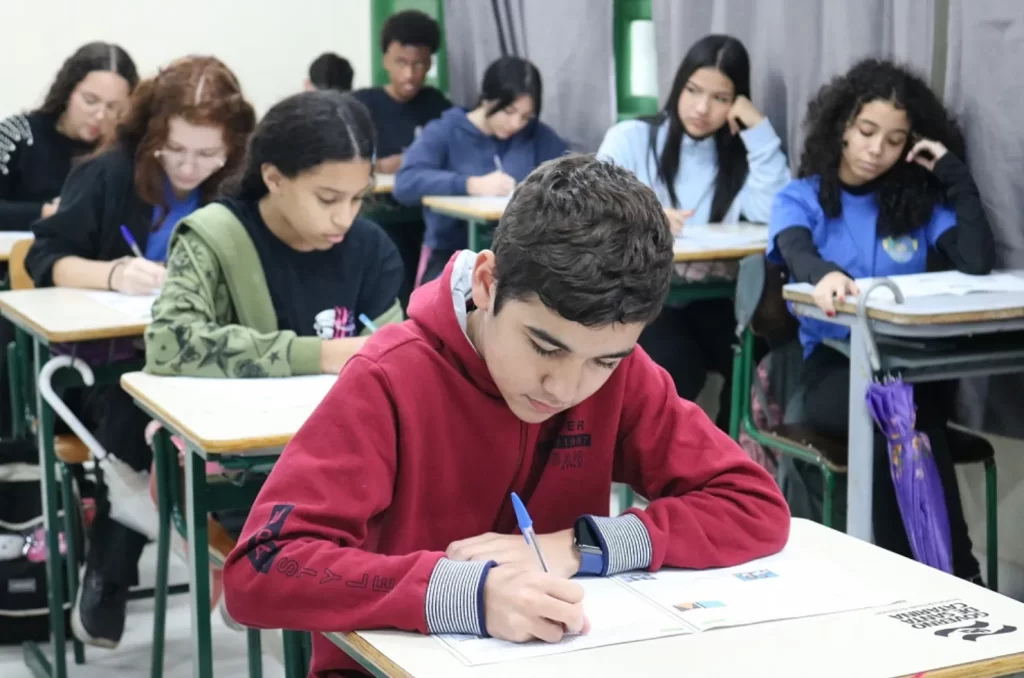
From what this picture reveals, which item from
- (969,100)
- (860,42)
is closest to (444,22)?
(860,42)

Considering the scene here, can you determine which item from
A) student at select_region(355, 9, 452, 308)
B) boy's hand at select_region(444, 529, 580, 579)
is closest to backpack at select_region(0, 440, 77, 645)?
boy's hand at select_region(444, 529, 580, 579)

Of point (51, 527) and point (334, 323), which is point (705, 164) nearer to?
point (334, 323)

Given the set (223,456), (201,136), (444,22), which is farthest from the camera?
(444,22)

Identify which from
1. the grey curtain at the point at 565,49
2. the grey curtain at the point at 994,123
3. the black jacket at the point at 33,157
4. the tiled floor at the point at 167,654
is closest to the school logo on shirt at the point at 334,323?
the tiled floor at the point at 167,654

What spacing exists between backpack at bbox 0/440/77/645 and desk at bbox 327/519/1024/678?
6.65 ft

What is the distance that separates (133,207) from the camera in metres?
3.13

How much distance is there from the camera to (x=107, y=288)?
3.04 m

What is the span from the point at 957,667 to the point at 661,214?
0.50 metres

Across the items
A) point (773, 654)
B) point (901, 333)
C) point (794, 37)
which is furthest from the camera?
point (794, 37)

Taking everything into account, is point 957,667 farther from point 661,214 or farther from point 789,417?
point 789,417

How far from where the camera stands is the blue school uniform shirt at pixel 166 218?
3131 millimetres

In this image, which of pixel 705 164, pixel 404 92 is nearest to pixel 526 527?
pixel 705 164

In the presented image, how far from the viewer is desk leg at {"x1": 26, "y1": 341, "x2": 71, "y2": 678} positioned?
8.83ft

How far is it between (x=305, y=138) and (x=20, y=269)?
1.23m
